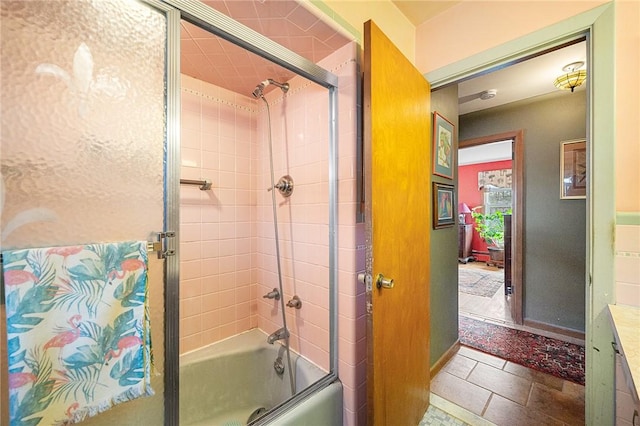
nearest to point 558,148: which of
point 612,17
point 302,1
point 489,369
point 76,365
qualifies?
point 612,17

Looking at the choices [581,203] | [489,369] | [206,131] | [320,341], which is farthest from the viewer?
[581,203]

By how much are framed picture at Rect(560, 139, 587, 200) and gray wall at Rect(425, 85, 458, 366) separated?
4.21ft

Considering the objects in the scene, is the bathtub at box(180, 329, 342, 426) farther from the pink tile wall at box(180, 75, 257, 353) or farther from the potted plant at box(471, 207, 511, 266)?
the potted plant at box(471, 207, 511, 266)

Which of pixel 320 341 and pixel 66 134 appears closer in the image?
pixel 66 134

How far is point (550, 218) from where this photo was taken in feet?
8.33

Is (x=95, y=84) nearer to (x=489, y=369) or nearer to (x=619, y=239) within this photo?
(x=619, y=239)

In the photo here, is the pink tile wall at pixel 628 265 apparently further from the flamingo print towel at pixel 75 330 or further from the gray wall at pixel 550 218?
the gray wall at pixel 550 218

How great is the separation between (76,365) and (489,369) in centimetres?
247

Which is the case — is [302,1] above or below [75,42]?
above

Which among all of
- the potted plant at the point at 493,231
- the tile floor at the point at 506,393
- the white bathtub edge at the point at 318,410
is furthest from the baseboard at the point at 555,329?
the potted plant at the point at 493,231

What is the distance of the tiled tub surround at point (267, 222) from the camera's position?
1.26 metres

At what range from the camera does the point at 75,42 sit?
66 centimetres

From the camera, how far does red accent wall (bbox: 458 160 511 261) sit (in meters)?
5.91

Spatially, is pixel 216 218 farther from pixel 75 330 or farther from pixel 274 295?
pixel 75 330
